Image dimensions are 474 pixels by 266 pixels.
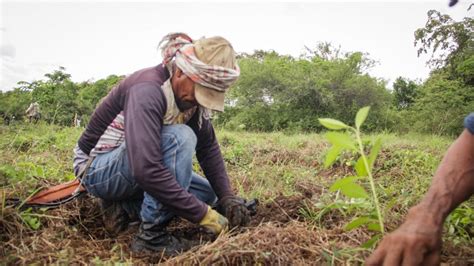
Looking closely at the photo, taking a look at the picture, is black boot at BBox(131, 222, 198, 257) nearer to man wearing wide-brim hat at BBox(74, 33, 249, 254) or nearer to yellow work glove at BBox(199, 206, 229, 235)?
man wearing wide-brim hat at BBox(74, 33, 249, 254)

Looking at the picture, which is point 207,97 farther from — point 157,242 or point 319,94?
point 319,94

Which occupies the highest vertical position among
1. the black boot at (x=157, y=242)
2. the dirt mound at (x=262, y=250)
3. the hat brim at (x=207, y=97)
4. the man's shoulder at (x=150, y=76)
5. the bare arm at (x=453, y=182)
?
the man's shoulder at (x=150, y=76)

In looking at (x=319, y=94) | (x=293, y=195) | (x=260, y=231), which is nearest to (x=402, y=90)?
(x=319, y=94)

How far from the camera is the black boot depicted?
1871mm

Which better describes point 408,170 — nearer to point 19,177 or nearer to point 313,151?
point 313,151

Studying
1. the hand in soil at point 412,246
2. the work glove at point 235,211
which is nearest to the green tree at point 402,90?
the work glove at point 235,211

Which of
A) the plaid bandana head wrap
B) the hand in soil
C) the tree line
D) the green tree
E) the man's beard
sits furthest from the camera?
the green tree

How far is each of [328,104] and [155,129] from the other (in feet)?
47.3

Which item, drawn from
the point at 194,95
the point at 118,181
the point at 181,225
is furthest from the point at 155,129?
the point at 181,225

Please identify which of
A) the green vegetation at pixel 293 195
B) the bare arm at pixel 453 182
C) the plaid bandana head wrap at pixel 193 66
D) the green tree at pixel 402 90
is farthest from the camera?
the green tree at pixel 402 90

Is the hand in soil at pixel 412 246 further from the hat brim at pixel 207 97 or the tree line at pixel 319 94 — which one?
the tree line at pixel 319 94

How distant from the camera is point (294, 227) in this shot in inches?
72.6

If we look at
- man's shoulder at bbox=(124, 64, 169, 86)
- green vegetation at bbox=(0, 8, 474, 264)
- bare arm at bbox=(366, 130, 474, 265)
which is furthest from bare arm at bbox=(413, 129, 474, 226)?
man's shoulder at bbox=(124, 64, 169, 86)

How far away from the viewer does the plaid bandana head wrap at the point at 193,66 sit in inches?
75.6
